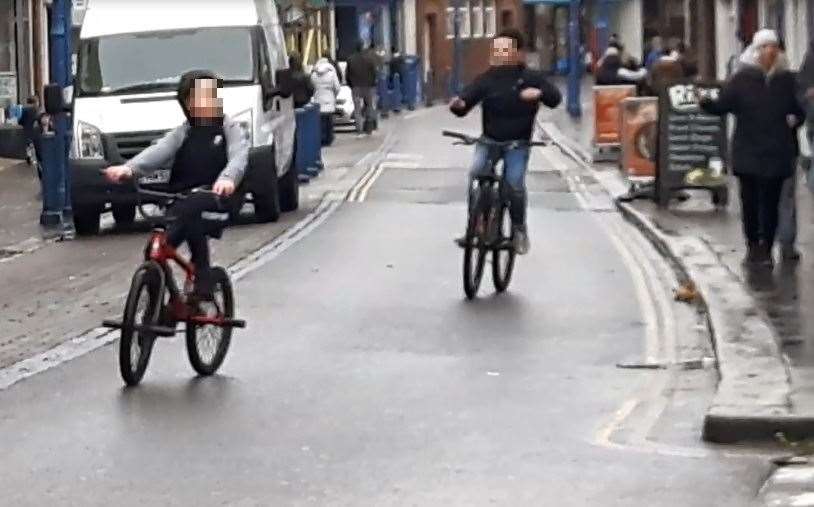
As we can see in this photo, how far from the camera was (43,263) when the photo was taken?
65.7 ft

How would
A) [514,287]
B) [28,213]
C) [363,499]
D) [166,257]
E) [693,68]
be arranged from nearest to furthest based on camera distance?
[363,499], [166,257], [514,287], [28,213], [693,68]

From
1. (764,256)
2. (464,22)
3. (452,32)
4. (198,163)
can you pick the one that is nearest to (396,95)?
(452,32)

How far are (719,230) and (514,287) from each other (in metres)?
4.49

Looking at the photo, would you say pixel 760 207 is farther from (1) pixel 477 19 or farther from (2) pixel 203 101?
(1) pixel 477 19

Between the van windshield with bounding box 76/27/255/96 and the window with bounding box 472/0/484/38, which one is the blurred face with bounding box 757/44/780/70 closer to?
the van windshield with bounding box 76/27/255/96

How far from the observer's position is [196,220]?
11609 mm

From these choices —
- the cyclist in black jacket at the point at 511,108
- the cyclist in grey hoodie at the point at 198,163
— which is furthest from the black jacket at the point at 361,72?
the cyclist in grey hoodie at the point at 198,163

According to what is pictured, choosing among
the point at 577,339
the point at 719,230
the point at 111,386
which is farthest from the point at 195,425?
the point at 719,230

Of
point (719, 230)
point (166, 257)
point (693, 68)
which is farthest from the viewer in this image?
point (693, 68)

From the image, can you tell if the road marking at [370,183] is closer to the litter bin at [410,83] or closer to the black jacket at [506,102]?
the black jacket at [506,102]

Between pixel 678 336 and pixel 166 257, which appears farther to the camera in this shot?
pixel 678 336

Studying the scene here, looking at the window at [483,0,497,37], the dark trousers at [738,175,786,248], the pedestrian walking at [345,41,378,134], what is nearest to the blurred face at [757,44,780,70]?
the dark trousers at [738,175,786,248]

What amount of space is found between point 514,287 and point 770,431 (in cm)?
690

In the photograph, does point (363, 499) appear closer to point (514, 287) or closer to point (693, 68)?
point (514, 287)
